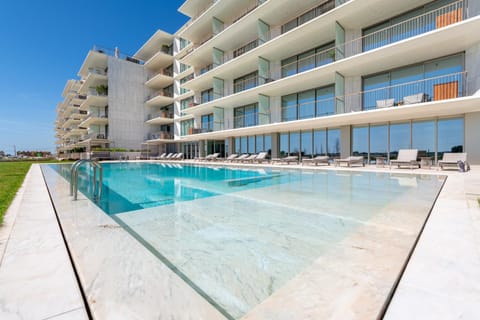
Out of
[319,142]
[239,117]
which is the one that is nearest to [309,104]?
[319,142]

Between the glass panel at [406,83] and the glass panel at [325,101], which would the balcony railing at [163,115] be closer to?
the glass panel at [325,101]

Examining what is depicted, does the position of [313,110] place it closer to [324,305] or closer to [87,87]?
[324,305]

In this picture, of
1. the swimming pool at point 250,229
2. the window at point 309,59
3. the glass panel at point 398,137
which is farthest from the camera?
the window at point 309,59

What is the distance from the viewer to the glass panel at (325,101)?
14164mm

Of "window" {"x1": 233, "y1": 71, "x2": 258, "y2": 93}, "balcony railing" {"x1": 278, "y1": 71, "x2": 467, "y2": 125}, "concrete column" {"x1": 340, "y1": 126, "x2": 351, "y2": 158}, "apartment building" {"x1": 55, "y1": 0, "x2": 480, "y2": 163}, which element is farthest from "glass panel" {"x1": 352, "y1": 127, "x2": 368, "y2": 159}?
"window" {"x1": 233, "y1": 71, "x2": 258, "y2": 93}

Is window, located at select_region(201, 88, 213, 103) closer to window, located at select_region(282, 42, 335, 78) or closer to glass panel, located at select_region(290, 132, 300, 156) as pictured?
window, located at select_region(282, 42, 335, 78)

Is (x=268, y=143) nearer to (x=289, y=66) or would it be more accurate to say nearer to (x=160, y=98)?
(x=289, y=66)

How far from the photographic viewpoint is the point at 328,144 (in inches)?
592

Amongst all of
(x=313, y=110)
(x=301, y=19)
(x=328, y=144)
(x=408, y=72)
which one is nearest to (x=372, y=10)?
(x=408, y=72)

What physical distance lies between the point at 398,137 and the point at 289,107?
715 cm

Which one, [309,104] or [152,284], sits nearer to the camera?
[152,284]

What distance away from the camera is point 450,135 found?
1093 centimetres

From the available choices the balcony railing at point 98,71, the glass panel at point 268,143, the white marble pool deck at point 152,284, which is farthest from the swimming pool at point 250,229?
the balcony railing at point 98,71

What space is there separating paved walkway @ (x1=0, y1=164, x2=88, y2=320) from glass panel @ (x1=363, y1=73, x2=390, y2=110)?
14025mm
